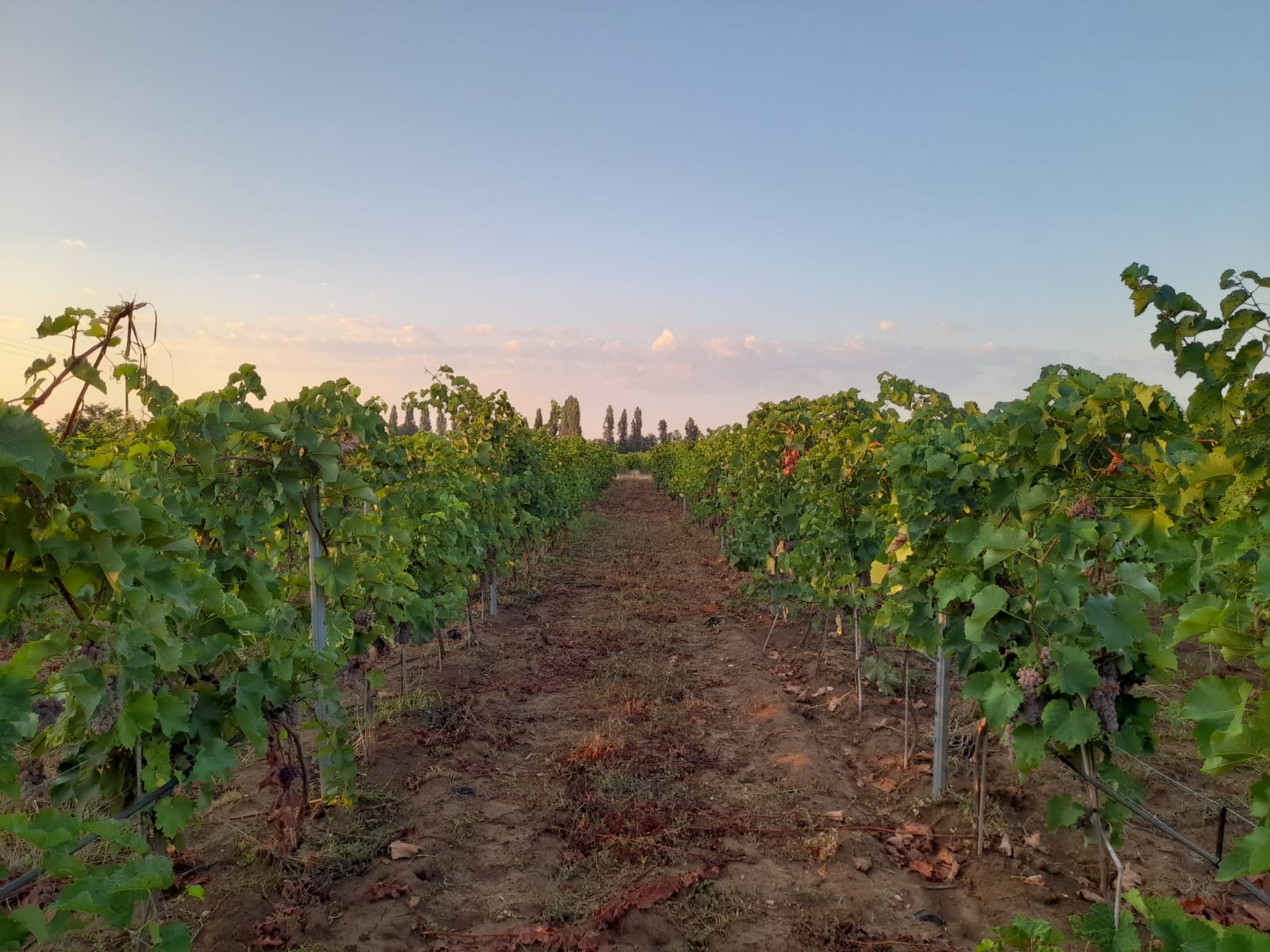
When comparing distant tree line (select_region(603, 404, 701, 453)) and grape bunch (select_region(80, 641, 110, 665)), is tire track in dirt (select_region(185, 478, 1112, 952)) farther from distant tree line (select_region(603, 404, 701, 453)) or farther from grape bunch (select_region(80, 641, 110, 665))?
distant tree line (select_region(603, 404, 701, 453))

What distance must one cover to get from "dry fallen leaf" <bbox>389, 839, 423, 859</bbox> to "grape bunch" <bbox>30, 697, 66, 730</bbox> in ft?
6.54

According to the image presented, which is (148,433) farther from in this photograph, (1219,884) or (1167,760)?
(1167,760)

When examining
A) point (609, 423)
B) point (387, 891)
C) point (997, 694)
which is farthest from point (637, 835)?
point (609, 423)

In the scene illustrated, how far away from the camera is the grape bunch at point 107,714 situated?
2.36 metres

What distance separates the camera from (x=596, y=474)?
95.0 ft

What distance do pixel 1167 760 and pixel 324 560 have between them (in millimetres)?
6163

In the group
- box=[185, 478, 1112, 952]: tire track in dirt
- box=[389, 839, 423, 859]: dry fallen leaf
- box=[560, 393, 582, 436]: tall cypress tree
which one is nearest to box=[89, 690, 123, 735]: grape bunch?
box=[185, 478, 1112, 952]: tire track in dirt

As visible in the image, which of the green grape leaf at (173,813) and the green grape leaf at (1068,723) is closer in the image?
the green grape leaf at (173,813)

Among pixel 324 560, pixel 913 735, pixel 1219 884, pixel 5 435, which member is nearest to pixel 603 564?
pixel 913 735

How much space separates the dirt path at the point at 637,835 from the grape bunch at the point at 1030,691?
3.89 ft

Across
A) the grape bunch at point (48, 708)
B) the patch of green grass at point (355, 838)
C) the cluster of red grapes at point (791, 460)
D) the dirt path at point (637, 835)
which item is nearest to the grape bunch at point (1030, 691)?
the dirt path at point (637, 835)

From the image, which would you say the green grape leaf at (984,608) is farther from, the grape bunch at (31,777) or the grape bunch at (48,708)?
the grape bunch at (31,777)

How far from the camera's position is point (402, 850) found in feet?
13.6

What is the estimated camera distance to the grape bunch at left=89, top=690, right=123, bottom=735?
2.36m
